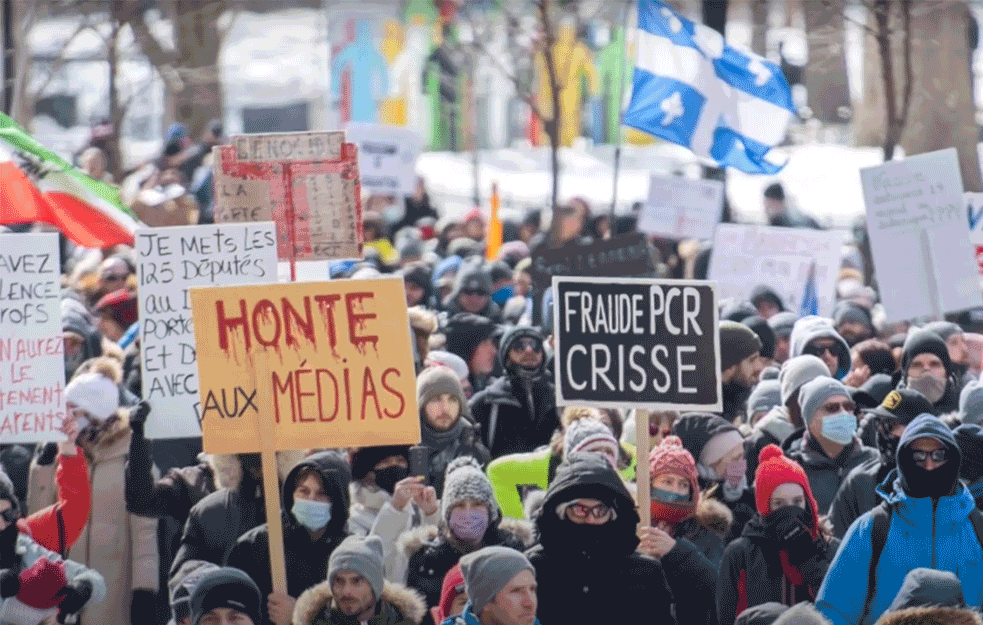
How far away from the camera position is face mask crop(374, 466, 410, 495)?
305 inches

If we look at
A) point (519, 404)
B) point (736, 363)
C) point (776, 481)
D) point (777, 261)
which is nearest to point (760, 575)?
point (776, 481)

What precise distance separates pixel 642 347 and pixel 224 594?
1.83 m

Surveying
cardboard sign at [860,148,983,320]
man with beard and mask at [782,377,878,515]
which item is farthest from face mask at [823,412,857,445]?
cardboard sign at [860,148,983,320]

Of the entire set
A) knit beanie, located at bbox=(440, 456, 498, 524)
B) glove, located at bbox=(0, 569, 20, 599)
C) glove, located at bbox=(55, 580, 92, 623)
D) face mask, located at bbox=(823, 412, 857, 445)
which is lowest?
glove, located at bbox=(55, 580, 92, 623)

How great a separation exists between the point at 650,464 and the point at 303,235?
3.67 metres

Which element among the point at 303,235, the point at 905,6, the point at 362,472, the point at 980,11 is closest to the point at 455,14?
the point at 980,11

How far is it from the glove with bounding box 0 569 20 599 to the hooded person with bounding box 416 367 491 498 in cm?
198

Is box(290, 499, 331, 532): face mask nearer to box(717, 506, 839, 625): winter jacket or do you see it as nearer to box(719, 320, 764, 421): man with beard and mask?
box(717, 506, 839, 625): winter jacket

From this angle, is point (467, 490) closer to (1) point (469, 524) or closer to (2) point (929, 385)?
(1) point (469, 524)

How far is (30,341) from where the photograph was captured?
8.38 metres

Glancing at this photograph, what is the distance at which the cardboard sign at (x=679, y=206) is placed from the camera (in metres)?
15.5

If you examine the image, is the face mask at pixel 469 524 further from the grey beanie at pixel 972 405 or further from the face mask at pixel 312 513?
the grey beanie at pixel 972 405

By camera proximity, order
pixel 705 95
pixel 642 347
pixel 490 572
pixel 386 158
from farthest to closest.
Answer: pixel 386 158 < pixel 705 95 < pixel 642 347 < pixel 490 572

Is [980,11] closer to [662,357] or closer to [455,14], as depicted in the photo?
[455,14]
